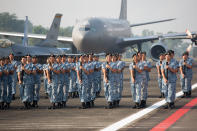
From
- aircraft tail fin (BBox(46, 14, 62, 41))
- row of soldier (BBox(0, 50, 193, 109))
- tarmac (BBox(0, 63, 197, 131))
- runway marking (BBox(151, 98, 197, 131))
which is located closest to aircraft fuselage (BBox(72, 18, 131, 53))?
aircraft tail fin (BBox(46, 14, 62, 41))

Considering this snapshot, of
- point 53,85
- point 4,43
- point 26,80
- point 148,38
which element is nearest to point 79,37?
point 148,38

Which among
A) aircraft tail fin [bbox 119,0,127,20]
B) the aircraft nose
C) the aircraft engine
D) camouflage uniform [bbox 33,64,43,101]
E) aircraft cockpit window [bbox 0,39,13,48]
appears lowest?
camouflage uniform [bbox 33,64,43,101]

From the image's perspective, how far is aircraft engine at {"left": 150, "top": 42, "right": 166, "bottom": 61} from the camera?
150 feet

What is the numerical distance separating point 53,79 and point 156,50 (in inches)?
1179

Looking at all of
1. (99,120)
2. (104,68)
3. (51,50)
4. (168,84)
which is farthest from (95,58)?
(51,50)

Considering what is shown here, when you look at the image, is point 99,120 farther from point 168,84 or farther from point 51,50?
point 51,50

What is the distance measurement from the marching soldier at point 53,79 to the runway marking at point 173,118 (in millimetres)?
4649

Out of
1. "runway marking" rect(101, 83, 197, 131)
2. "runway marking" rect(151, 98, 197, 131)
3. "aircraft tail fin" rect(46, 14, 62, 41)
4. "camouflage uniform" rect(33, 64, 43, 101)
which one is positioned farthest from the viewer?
"aircraft tail fin" rect(46, 14, 62, 41)

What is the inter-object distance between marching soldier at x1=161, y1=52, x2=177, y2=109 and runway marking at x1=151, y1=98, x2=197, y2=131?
526 mm

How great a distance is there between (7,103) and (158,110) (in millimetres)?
5953

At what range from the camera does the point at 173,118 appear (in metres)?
13.8

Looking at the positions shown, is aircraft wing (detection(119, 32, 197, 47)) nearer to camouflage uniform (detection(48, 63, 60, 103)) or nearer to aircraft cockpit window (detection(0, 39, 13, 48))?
aircraft cockpit window (detection(0, 39, 13, 48))

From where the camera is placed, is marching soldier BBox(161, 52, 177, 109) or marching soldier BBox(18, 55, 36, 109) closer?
marching soldier BBox(161, 52, 177, 109)

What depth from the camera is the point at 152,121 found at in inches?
523
